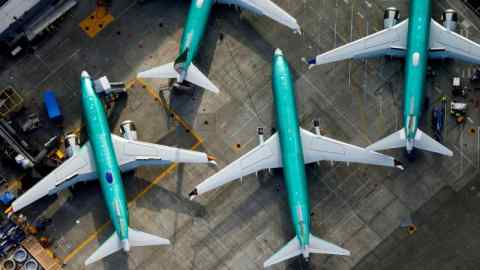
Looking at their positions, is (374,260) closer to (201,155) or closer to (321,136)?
(321,136)

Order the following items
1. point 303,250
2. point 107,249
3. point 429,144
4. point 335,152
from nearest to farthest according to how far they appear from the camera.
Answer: point 303,250 → point 107,249 → point 429,144 → point 335,152

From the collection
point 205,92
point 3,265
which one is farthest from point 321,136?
point 3,265

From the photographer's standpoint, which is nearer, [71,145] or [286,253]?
[286,253]

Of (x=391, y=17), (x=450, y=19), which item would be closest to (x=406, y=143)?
(x=391, y=17)

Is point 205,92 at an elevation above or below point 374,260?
above

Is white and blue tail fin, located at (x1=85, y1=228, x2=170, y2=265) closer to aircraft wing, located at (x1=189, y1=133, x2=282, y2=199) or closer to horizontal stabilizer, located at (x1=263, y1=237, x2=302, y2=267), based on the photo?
aircraft wing, located at (x1=189, y1=133, x2=282, y2=199)

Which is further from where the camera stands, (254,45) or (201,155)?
(254,45)

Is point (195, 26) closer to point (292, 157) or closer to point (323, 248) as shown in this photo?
point (292, 157)
